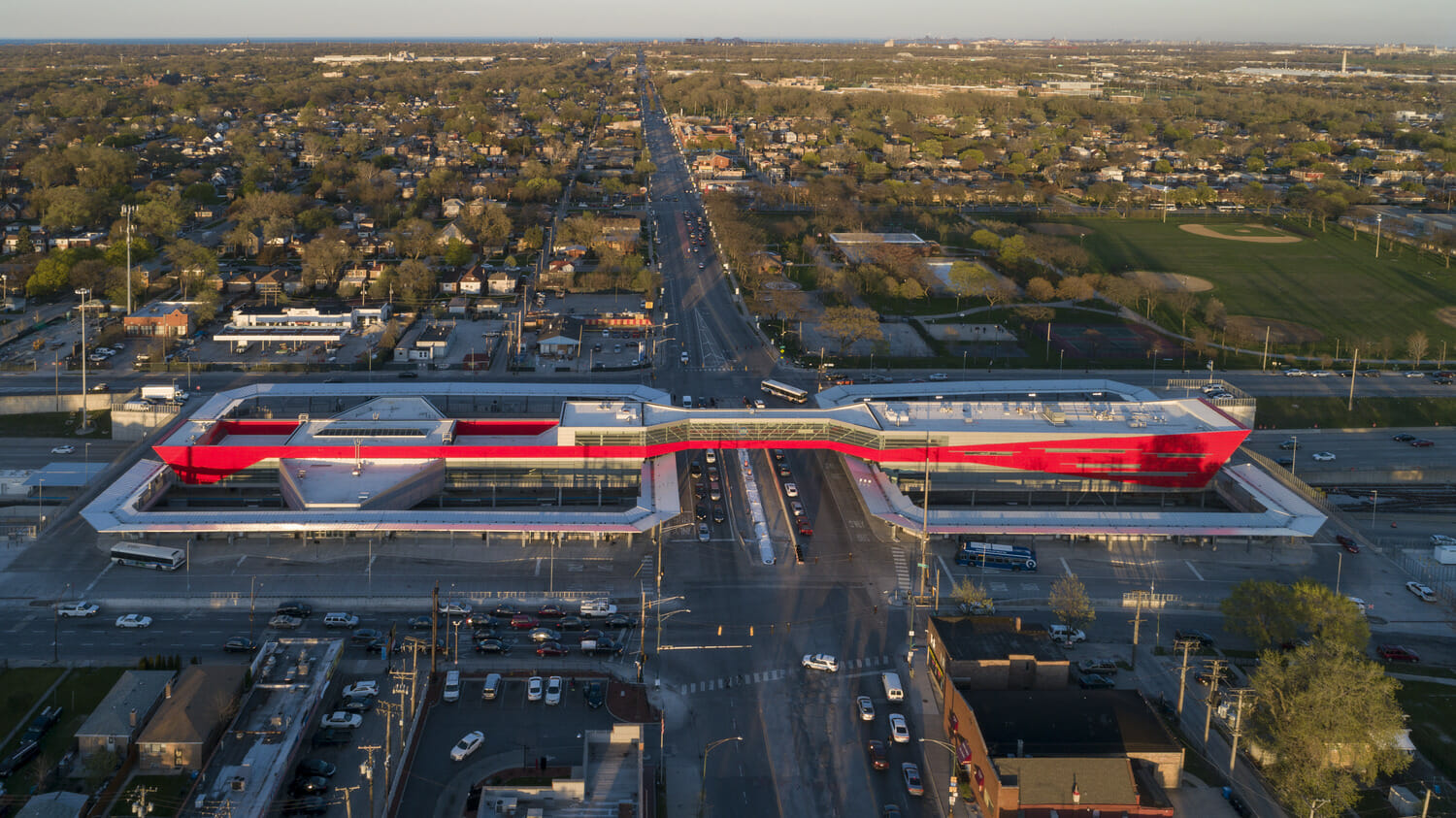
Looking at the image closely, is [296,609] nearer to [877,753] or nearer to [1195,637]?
[877,753]

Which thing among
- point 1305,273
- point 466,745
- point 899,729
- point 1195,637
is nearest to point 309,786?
point 466,745

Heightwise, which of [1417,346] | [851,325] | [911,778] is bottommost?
[911,778]

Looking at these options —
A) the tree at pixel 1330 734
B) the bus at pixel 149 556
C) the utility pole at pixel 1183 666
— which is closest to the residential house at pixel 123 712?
the bus at pixel 149 556

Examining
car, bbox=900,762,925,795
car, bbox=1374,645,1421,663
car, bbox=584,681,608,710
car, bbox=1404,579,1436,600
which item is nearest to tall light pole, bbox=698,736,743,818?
car, bbox=584,681,608,710

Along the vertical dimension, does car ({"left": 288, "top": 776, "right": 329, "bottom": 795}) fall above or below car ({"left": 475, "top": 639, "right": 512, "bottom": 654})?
below

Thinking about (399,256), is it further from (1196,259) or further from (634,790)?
(634,790)

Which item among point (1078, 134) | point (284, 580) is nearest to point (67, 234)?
point (284, 580)

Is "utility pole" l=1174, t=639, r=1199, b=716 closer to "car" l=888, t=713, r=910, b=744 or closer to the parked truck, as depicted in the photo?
"car" l=888, t=713, r=910, b=744
